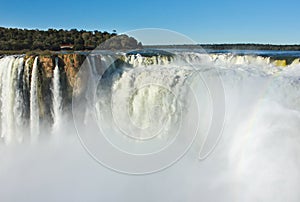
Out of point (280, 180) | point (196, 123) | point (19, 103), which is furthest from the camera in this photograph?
point (19, 103)

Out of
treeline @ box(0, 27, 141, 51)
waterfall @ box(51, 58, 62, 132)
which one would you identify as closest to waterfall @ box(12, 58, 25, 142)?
waterfall @ box(51, 58, 62, 132)

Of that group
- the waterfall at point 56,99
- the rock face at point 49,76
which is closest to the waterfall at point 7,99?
the rock face at point 49,76

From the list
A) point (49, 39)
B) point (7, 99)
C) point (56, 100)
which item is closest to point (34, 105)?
point (56, 100)

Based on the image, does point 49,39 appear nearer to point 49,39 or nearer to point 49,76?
point 49,39

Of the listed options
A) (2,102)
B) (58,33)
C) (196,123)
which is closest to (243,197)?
(196,123)

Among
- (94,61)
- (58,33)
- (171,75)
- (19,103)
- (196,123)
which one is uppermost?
(58,33)

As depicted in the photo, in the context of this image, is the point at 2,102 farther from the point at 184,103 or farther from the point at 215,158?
the point at 215,158

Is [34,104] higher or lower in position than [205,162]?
higher
